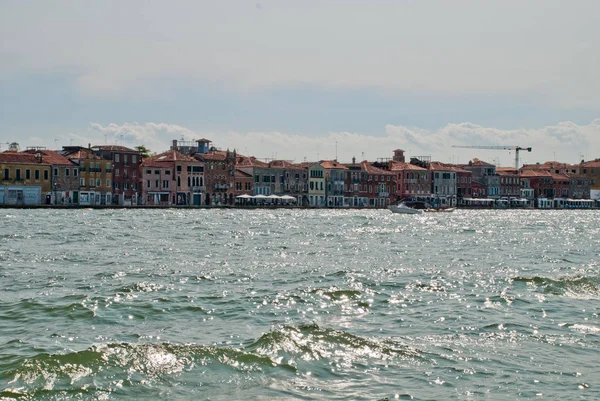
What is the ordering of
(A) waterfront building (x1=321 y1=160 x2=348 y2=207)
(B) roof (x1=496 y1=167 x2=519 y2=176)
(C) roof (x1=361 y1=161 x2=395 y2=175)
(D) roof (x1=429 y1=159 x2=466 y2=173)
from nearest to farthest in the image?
(A) waterfront building (x1=321 y1=160 x2=348 y2=207)
(C) roof (x1=361 y1=161 x2=395 y2=175)
(D) roof (x1=429 y1=159 x2=466 y2=173)
(B) roof (x1=496 y1=167 x2=519 y2=176)

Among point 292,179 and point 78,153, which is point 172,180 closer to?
point 78,153

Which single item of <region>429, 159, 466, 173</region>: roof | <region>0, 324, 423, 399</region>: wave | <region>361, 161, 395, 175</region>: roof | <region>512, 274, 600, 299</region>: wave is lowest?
<region>0, 324, 423, 399</region>: wave

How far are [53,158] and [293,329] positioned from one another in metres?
77.2

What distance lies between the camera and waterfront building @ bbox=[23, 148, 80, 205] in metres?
83.2

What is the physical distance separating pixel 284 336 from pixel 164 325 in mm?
2182

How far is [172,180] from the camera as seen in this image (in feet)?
309

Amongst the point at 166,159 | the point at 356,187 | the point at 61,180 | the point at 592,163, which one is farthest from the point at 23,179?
the point at 592,163

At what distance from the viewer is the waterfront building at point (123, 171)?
295ft

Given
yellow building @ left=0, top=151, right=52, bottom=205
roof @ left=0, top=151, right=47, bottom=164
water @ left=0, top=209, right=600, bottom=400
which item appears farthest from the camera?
roof @ left=0, top=151, right=47, bottom=164

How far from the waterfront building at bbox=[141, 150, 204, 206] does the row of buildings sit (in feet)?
0.38

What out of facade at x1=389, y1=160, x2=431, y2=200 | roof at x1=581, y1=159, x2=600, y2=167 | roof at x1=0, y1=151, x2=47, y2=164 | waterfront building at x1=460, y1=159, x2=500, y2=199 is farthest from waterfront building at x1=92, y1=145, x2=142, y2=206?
roof at x1=581, y1=159, x2=600, y2=167

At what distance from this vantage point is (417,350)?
1130 cm

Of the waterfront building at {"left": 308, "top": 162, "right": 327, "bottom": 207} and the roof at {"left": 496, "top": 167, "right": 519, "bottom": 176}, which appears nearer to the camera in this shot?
the waterfront building at {"left": 308, "top": 162, "right": 327, "bottom": 207}

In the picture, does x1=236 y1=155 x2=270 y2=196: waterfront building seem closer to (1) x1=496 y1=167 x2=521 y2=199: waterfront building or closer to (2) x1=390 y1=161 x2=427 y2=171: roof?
(2) x1=390 y1=161 x2=427 y2=171: roof
